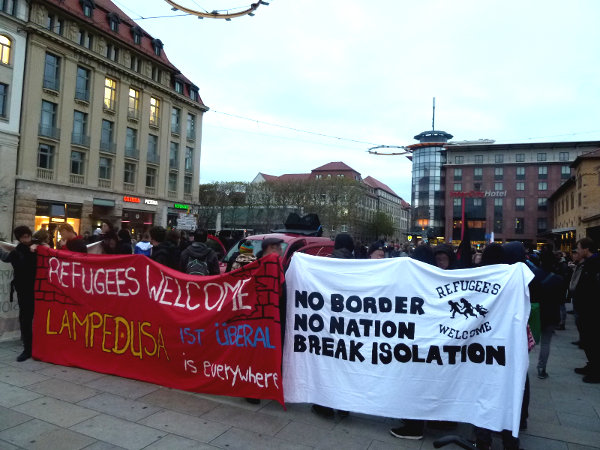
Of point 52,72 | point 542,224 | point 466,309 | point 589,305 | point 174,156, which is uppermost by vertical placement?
point 52,72

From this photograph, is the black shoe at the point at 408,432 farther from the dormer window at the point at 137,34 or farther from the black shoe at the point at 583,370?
the dormer window at the point at 137,34

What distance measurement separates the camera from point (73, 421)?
399 cm

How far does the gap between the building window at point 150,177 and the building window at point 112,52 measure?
10364mm

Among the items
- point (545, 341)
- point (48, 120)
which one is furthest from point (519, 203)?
point (545, 341)

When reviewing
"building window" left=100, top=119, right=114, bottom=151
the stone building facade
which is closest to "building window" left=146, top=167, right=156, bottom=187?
the stone building facade

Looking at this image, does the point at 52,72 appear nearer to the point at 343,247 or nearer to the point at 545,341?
the point at 343,247

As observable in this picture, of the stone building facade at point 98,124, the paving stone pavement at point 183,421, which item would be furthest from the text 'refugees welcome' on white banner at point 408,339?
the stone building facade at point 98,124

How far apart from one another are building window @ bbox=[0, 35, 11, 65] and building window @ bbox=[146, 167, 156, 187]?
48.3ft

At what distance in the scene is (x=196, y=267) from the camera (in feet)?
18.0

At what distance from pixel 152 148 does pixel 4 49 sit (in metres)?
14.9

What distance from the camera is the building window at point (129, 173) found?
1538 inches

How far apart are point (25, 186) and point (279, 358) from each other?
3299cm

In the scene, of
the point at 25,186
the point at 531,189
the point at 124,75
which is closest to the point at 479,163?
the point at 531,189

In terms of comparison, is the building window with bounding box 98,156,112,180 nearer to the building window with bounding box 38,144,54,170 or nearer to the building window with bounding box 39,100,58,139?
the building window with bounding box 38,144,54,170
